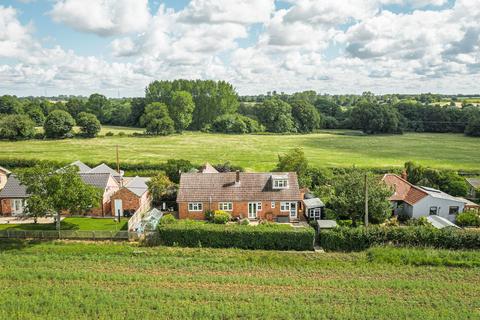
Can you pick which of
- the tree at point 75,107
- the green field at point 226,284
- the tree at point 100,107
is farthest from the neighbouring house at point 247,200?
the tree at point 100,107

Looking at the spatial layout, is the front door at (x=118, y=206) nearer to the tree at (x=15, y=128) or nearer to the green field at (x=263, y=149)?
the green field at (x=263, y=149)

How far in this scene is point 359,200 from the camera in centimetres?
3077

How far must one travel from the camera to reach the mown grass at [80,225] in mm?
31344

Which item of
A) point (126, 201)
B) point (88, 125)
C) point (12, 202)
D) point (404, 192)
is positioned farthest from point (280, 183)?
point (88, 125)

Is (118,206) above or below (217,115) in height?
below

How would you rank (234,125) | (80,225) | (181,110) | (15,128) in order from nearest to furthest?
(80,225) < (15,128) < (234,125) < (181,110)

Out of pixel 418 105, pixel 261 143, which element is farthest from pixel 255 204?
pixel 418 105

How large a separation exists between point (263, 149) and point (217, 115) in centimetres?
4024

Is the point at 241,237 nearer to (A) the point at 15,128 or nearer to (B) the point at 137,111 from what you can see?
(A) the point at 15,128

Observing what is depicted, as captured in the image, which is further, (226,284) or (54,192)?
(54,192)

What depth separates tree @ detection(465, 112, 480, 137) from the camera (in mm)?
94250

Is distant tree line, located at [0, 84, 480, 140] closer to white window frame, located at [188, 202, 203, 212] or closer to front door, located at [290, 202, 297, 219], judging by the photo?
white window frame, located at [188, 202, 203, 212]

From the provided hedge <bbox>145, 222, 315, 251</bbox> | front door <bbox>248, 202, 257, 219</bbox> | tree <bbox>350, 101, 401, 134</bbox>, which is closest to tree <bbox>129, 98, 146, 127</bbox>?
tree <bbox>350, 101, 401, 134</bbox>

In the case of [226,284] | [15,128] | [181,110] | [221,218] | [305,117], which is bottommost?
[226,284]
